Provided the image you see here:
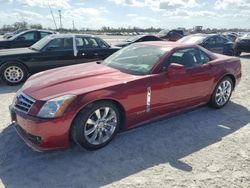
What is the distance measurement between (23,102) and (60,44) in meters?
4.67

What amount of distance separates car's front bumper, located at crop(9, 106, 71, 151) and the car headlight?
65 millimetres

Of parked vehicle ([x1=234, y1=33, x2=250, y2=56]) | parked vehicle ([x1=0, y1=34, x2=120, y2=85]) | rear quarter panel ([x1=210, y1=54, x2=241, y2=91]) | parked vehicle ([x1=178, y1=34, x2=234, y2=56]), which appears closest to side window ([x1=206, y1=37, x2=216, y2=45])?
parked vehicle ([x1=178, y1=34, x2=234, y2=56])

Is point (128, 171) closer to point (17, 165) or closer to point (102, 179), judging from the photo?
point (102, 179)

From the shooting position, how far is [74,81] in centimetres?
364

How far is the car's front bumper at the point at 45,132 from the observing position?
3025 millimetres

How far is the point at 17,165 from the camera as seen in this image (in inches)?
123

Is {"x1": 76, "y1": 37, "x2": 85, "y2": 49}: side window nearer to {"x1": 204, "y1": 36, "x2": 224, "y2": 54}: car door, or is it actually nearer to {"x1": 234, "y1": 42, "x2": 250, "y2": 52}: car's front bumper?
{"x1": 204, "y1": 36, "x2": 224, "y2": 54}: car door

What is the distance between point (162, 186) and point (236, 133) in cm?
195

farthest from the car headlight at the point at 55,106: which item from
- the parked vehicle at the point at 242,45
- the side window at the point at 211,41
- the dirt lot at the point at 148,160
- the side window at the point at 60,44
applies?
the parked vehicle at the point at 242,45

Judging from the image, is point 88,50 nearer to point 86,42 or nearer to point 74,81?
point 86,42

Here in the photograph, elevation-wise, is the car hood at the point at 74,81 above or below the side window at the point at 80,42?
below

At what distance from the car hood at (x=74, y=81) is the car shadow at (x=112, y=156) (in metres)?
0.80

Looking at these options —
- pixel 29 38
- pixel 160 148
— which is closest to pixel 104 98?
pixel 160 148

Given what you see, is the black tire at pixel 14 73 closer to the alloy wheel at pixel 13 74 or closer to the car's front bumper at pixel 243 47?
the alloy wheel at pixel 13 74
